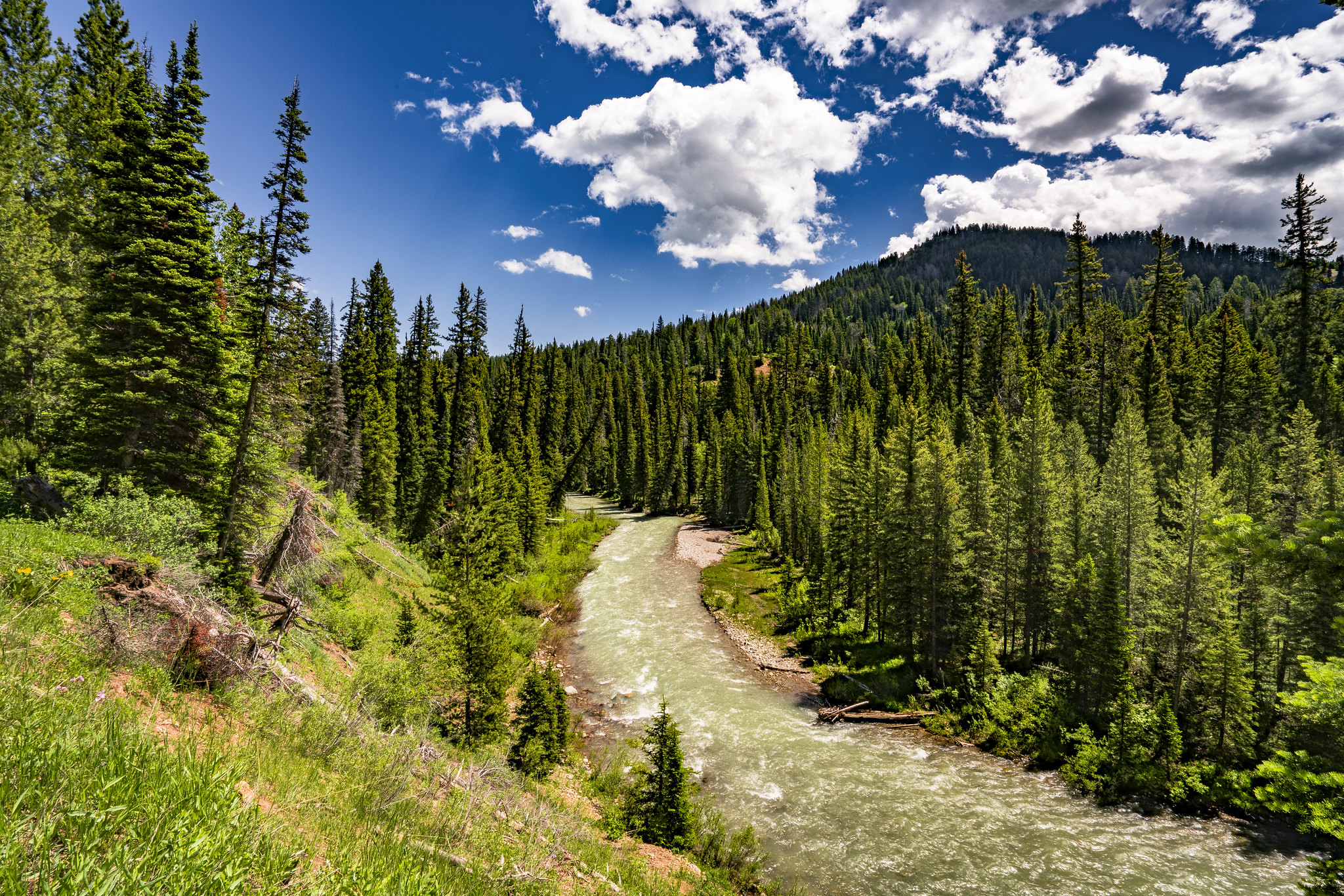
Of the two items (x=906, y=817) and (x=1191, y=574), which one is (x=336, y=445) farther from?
(x=1191, y=574)

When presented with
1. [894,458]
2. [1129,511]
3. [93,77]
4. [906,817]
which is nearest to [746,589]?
[894,458]

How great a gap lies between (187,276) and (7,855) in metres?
21.4

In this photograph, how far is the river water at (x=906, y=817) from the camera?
50.7ft

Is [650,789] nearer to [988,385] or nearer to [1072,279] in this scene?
[988,385]

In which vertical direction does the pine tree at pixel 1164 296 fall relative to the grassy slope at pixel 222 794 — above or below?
above

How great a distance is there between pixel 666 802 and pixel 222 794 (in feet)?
42.7

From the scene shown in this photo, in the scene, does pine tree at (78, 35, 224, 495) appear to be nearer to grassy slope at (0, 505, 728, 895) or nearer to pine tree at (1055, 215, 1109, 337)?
grassy slope at (0, 505, 728, 895)

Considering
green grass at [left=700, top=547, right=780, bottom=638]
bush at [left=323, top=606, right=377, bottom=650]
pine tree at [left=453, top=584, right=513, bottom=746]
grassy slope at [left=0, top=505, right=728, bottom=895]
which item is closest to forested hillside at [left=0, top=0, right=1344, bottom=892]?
pine tree at [left=453, top=584, right=513, bottom=746]

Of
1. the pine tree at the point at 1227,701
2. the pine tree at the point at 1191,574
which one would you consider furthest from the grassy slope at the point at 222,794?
the pine tree at the point at 1191,574

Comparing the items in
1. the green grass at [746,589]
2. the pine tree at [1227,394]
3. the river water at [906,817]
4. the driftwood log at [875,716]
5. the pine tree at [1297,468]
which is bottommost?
the driftwood log at [875,716]

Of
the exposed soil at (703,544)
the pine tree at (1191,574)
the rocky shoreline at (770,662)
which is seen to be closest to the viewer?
the pine tree at (1191,574)

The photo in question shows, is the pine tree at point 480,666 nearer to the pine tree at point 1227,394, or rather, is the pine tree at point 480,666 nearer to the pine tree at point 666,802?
the pine tree at point 666,802

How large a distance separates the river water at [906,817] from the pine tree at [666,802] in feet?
11.8

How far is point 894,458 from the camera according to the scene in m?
33.3
